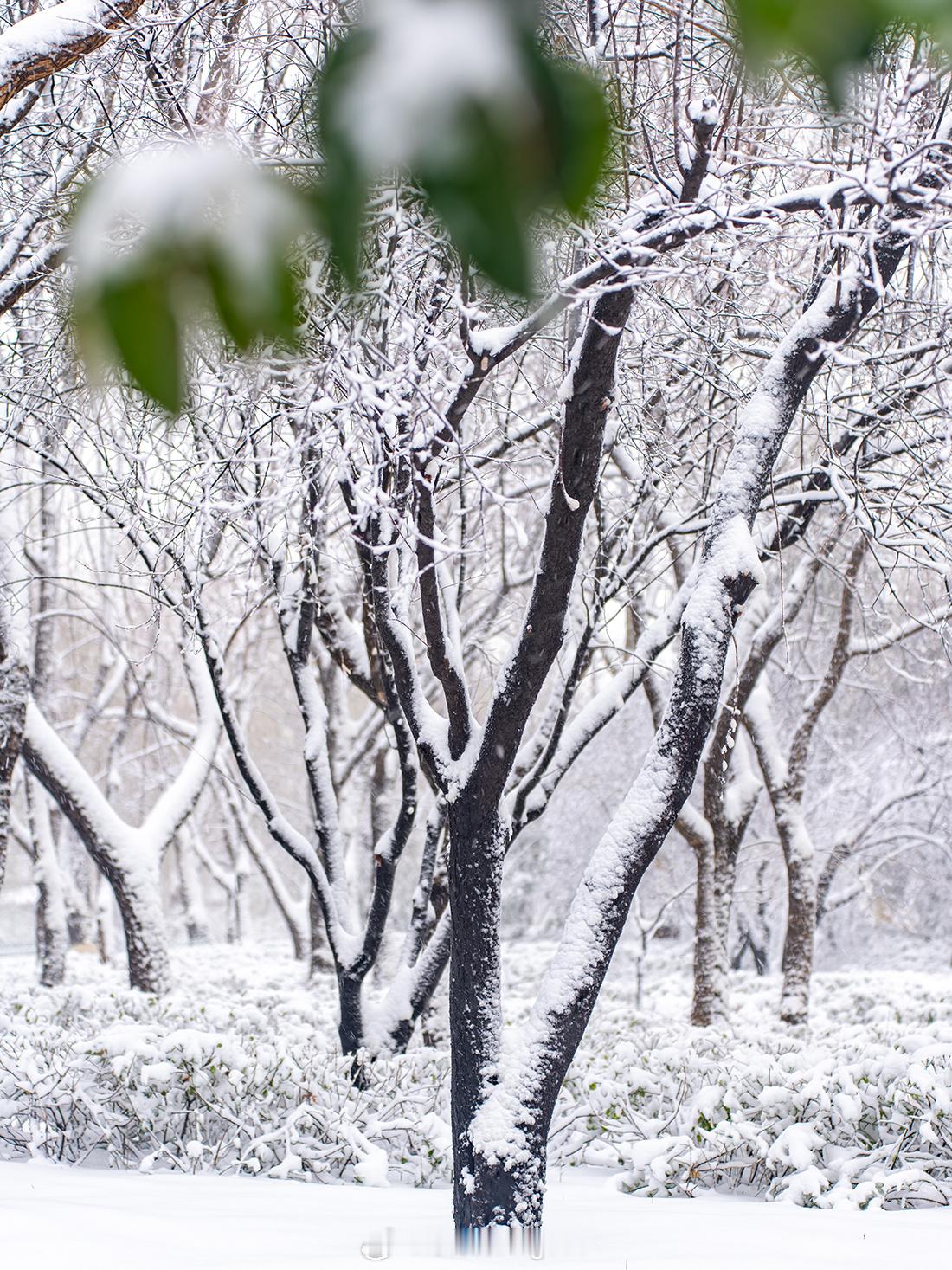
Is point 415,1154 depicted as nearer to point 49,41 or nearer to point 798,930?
point 49,41

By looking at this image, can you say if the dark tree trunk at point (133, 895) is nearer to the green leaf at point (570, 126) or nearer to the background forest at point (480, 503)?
the background forest at point (480, 503)

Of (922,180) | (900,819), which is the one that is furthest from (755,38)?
(900,819)

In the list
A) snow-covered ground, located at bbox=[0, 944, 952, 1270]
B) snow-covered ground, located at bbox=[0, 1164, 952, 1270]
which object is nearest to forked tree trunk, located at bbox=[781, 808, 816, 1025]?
snow-covered ground, located at bbox=[0, 944, 952, 1270]

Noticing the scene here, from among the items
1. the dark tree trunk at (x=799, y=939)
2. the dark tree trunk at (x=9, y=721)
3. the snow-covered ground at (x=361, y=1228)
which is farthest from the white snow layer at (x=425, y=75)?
the dark tree trunk at (x=799, y=939)

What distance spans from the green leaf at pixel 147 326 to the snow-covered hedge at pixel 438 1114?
17.0ft

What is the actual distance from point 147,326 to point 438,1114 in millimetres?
5717

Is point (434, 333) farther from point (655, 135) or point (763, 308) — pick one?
point (763, 308)

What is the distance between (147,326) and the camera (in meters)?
0.63

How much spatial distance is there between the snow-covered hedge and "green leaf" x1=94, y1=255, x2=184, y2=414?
5.18 metres

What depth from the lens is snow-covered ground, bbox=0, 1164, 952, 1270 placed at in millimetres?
3623

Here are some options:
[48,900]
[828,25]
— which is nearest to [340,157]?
[828,25]

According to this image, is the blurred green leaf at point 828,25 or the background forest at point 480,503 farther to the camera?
the background forest at point 480,503

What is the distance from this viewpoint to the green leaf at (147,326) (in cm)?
63

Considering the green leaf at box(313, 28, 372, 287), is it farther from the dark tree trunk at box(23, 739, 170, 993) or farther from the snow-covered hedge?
the dark tree trunk at box(23, 739, 170, 993)
